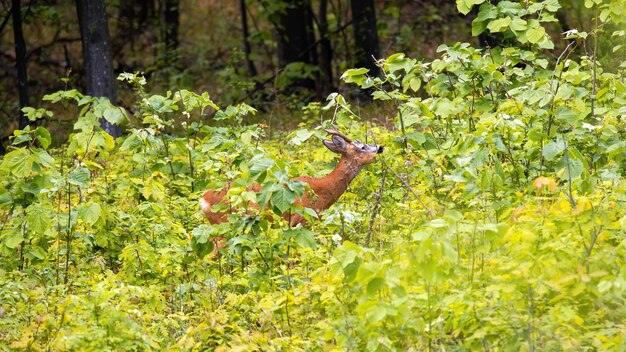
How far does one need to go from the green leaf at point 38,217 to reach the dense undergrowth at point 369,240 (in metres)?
0.01

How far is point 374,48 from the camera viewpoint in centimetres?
1631

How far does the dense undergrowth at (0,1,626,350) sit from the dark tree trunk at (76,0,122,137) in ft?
11.3

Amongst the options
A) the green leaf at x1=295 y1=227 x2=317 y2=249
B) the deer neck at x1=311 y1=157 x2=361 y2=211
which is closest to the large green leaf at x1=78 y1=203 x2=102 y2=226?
the green leaf at x1=295 y1=227 x2=317 y2=249

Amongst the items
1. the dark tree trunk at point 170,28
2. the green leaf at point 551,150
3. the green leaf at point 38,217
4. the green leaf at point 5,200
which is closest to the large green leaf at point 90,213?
the green leaf at point 38,217

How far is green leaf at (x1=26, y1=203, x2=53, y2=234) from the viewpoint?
6.96 meters

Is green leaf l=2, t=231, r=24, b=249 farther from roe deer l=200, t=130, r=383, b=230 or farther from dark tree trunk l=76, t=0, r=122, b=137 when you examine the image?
dark tree trunk l=76, t=0, r=122, b=137

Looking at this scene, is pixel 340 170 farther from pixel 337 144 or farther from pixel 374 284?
pixel 374 284

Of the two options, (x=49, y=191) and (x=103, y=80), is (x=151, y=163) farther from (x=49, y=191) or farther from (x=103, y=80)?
(x=103, y=80)

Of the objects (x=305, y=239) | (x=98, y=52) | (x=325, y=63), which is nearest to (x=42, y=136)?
(x=305, y=239)

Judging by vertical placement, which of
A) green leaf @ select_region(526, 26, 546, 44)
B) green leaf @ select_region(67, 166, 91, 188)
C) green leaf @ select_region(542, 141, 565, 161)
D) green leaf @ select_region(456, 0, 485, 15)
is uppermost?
green leaf @ select_region(456, 0, 485, 15)

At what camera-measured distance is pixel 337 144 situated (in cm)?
866

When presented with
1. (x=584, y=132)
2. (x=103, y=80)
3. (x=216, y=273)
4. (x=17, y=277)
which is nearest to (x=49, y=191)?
(x=17, y=277)

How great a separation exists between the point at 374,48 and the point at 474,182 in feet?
32.7

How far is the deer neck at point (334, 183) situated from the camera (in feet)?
27.6
